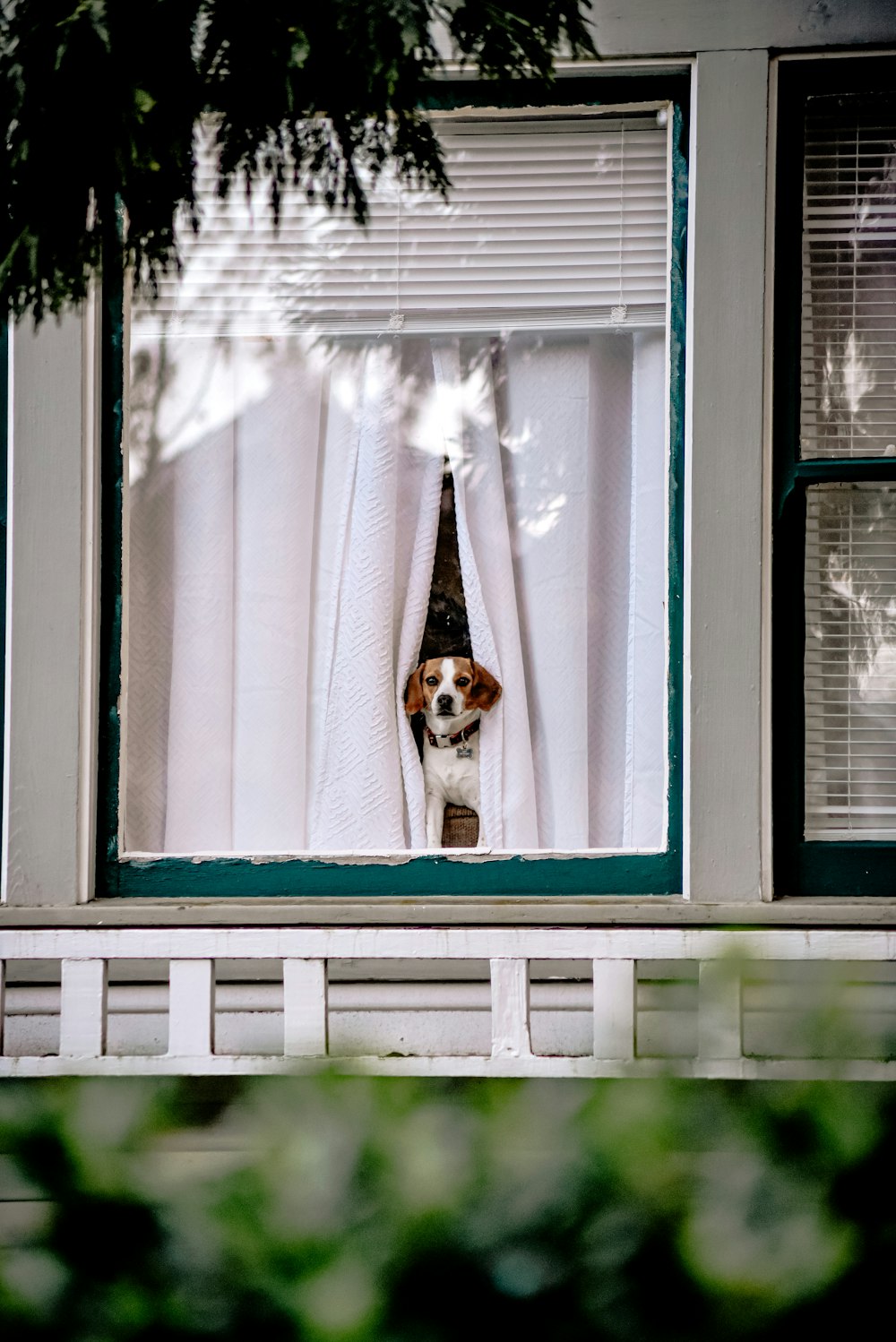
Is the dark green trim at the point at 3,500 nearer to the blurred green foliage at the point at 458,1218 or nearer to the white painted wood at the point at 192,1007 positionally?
the white painted wood at the point at 192,1007

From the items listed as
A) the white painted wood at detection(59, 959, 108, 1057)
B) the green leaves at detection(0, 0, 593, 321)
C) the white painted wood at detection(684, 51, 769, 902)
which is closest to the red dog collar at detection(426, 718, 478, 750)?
the white painted wood at detection(684, 51, 769, 902)

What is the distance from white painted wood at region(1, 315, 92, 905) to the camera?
8.05 feet

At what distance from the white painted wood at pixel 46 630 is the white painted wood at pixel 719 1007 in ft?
6.54

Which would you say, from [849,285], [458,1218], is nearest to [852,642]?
[849,285]

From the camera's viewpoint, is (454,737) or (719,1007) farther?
(454,737)

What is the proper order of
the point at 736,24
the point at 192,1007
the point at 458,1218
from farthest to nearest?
the point at 736,24 → the point at 192,1007 → the point at 458,1218

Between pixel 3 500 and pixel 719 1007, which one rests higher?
pixel 3 500

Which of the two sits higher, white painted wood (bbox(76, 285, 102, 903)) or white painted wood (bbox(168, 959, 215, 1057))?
white painted wood (bbox(76, 285, 102, 903))

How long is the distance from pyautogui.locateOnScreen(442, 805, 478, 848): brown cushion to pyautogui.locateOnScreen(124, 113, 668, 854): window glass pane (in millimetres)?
35

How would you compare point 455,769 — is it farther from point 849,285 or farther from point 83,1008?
point 849,285

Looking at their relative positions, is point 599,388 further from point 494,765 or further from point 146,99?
point 146,99

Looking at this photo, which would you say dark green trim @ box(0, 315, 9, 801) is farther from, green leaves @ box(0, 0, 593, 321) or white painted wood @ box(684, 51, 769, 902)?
white painted wood @ box(684, 51, 769, 902)

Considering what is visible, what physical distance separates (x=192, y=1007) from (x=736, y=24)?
2.37 m

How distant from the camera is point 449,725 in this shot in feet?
8.86
